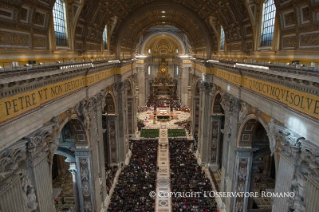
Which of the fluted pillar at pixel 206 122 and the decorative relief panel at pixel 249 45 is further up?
the decorative relief panel at pixel 249 45

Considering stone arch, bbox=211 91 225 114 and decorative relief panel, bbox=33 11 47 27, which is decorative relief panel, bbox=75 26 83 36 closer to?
decorative relief panel, bbox=33 11 47 27

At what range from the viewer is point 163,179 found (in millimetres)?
20734

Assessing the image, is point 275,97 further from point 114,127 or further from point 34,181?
point 114,127

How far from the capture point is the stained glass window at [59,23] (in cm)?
1179

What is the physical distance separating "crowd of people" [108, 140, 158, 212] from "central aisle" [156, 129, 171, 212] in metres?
0.47

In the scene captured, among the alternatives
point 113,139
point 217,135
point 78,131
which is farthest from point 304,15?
point 113,139

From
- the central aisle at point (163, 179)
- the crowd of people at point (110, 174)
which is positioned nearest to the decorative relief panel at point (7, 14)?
the crowd of people at point (110, 174)

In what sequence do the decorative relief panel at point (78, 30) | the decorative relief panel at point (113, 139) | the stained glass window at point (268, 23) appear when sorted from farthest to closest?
the decorative relief panel at point (113, 139)
the decorative relief panel at point (78, 30)
the stained glass window at point (268, 23)

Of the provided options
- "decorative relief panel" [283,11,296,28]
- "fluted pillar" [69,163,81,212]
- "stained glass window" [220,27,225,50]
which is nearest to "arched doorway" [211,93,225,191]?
"stained glass window" [220,27,225,50]

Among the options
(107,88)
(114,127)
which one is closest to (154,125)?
(114,127)

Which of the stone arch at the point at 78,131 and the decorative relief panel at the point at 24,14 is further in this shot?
the stone arch at the point at 78,131

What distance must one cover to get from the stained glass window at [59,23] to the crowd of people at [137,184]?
11.4 meters

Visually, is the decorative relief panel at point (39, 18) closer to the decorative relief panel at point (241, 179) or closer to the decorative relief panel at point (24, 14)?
the decorative relief panel at point (24, 14)

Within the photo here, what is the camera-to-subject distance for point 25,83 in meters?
7.33
